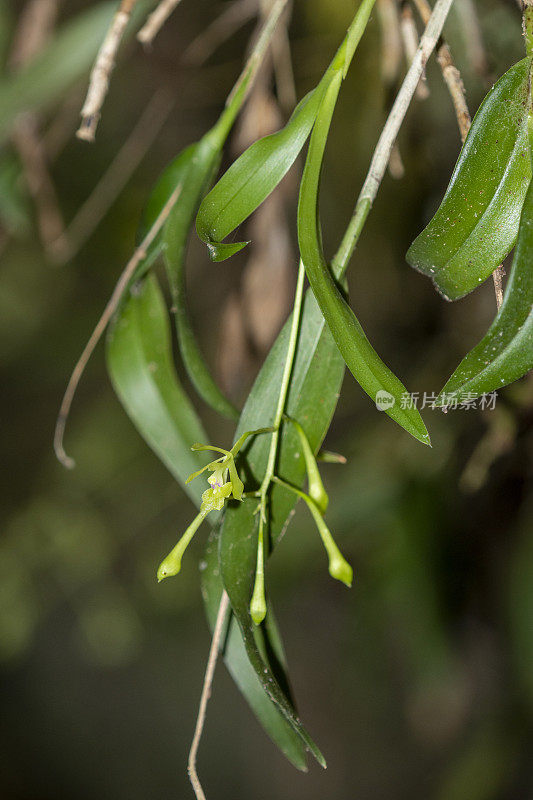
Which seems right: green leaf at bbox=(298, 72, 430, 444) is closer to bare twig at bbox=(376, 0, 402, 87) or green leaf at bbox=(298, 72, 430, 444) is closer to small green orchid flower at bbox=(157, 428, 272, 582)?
small green orchid flower at bbox=(157, 428, 272, 582)

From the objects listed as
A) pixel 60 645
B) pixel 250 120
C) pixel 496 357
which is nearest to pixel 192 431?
pixel 496 357

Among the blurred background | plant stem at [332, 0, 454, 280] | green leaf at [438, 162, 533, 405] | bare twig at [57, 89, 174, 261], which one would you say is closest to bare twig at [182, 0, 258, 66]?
the blurred background

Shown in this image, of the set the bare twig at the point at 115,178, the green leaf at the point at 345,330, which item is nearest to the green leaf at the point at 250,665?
the green leaf at the point at 345,330

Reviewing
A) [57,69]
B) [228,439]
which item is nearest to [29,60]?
[57,69]

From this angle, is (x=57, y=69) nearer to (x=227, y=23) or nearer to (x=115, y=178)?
(x=227, y=23)

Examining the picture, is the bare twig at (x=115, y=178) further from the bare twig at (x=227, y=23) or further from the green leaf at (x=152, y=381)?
the green leaf at (x=152, y=381)
